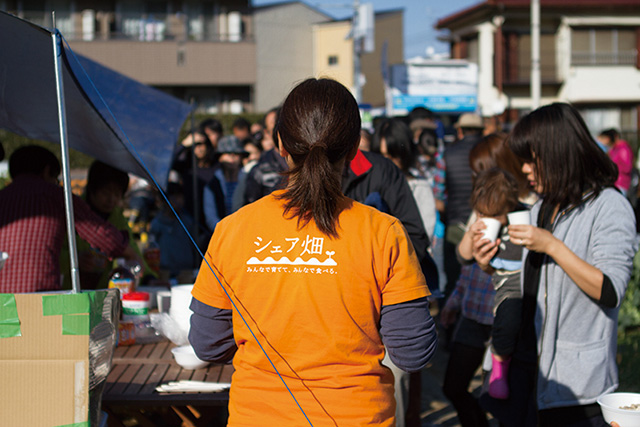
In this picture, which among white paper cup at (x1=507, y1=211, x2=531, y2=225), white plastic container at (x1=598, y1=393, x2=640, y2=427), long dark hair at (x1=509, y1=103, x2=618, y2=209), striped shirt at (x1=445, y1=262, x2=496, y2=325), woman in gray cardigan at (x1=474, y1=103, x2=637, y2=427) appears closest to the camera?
white plastic container at (x1=598, y1=393, x2=640, y2=427)

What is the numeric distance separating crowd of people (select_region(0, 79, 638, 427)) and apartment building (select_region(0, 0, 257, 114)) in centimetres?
2605

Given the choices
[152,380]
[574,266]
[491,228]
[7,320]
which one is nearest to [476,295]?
[491,228]

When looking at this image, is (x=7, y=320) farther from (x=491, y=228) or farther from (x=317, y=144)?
(x=491, y=228)

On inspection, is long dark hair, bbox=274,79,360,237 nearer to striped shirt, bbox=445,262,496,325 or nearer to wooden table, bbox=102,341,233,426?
wooden table, bbox=102,341,233,426

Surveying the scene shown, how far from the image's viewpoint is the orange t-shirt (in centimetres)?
166

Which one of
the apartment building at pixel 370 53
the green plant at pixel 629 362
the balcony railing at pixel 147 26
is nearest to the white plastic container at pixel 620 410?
the green plant at pixel 629 362

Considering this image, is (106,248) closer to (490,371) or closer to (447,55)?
(490,371)

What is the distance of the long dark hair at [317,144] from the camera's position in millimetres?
1695

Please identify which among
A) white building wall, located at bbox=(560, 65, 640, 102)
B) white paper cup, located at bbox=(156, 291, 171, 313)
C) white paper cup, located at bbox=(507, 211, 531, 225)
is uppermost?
white building wall, located at bbox=(560, 65, 640, 102)

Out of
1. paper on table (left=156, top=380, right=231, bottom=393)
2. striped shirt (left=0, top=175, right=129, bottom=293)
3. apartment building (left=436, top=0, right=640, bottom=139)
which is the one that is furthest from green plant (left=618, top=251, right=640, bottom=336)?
apartment building (left=436, top=0, right=640, bottom=139)

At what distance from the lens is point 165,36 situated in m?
29.6

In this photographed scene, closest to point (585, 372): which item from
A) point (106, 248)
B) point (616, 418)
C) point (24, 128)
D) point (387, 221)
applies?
point (616, 418)

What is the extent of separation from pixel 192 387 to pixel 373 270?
1.31 meters

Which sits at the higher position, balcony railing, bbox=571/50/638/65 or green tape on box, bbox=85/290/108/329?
balcony railing, bbox=571/50/638/65
